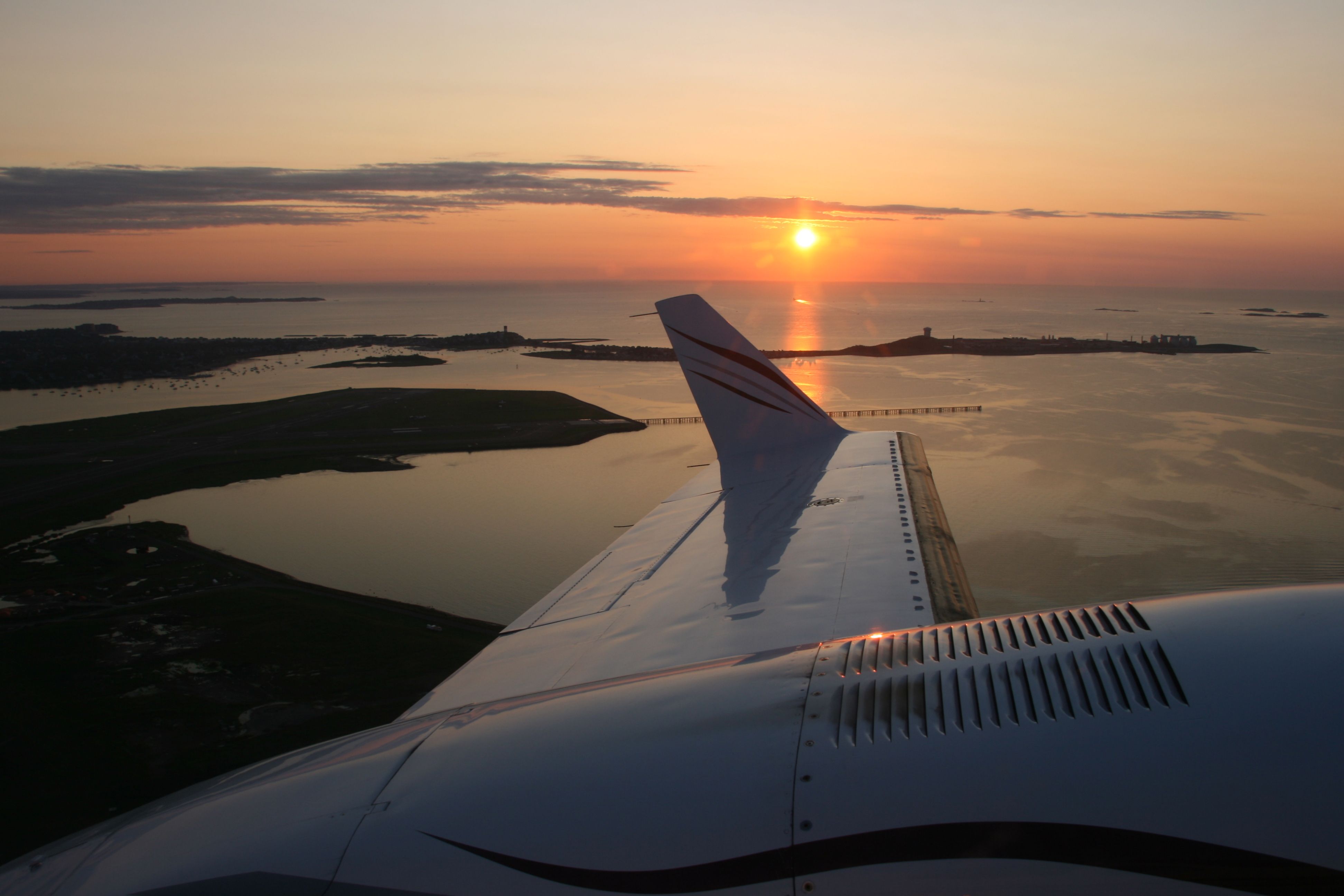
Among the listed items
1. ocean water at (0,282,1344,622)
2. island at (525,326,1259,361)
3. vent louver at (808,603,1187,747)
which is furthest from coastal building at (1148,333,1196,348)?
vent louver at (808,603,1187,747)

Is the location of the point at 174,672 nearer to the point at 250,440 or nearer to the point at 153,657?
the point at 153,657

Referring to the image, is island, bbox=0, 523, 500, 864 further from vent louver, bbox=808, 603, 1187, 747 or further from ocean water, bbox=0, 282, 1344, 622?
vent louver, bbox=808, 603, 1187, 747

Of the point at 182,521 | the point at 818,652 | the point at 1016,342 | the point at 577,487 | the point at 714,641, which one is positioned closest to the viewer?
the point at 818,652

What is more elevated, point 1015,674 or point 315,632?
point 1015,674

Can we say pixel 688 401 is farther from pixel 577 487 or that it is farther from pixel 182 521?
pixel 182 521

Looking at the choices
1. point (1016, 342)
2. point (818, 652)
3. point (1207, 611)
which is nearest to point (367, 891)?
point (818, 652)

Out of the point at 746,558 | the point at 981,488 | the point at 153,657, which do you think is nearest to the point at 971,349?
the point at 981,488
